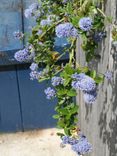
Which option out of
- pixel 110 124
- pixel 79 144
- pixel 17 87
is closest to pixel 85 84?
pixel 79 144

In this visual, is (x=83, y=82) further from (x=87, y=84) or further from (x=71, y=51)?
(x=71, y=51)

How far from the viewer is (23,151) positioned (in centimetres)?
348

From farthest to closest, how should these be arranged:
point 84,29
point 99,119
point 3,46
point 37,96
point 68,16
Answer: point 37,96 → point 3,46 → point 99,119 → point 68,16 → point 84,29

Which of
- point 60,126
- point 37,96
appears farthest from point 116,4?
point 37,96

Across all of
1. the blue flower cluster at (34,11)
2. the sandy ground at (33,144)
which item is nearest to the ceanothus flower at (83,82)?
the blue flower cluster at (34,11)

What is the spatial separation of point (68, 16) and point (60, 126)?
51 centimetres

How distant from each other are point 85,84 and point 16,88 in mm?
1830

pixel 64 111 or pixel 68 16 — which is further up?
pixel 68 16

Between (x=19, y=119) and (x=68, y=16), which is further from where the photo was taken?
(x=19, y=119)

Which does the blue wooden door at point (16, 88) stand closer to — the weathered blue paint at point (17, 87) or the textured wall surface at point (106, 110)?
the weathered blue paint at point (17, 87)

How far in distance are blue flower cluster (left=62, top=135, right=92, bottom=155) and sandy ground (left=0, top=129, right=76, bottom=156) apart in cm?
130

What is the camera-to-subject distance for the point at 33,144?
3572 millimetres

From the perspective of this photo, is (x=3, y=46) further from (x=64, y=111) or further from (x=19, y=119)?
(x=64, y=111)

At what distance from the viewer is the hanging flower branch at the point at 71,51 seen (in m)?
1.85
